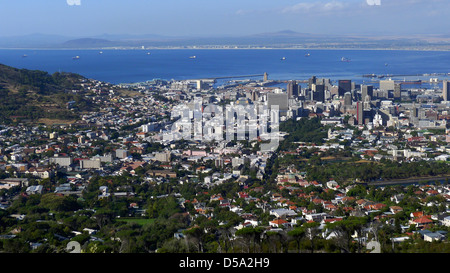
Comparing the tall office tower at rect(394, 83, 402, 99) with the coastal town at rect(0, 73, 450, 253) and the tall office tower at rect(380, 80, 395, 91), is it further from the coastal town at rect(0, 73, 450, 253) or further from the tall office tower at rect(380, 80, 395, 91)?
the coastal town at rect(0, 73, 450, 253)

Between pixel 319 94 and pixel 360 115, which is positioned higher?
pixel 319 94

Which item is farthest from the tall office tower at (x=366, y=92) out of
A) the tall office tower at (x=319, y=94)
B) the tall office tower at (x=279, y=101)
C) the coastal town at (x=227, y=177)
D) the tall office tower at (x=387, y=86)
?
the tall office tower at (x=279, y=101)

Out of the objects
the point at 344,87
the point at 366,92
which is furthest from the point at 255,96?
the point at 366,92

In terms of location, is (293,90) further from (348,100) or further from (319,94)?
(348,100)
